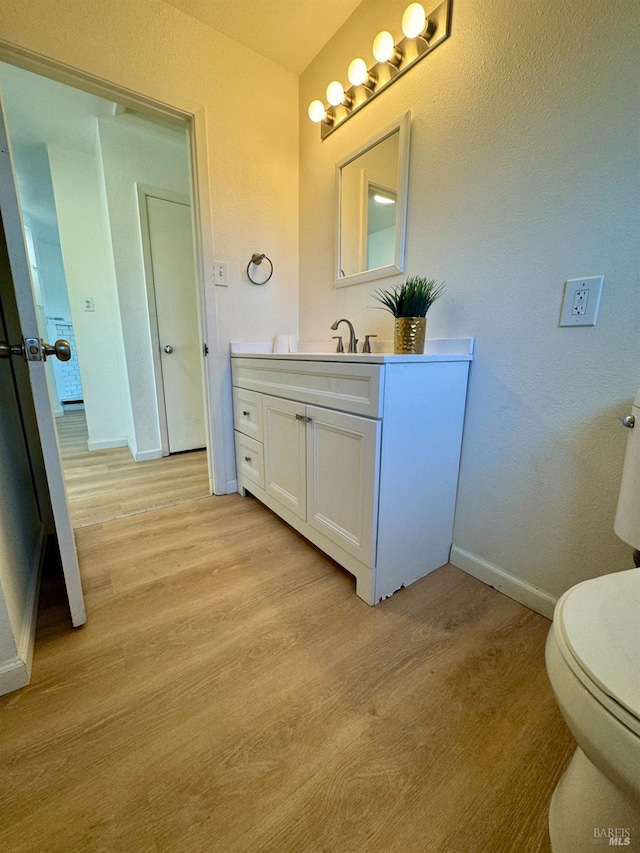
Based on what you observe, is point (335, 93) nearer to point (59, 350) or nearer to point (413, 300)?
point (413, 300)

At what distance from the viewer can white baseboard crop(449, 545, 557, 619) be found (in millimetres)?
1111

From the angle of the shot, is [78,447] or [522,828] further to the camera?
[78,447]

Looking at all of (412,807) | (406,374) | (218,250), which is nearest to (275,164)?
(218,250)

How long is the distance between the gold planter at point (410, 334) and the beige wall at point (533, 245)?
15cm

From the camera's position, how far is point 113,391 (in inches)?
115

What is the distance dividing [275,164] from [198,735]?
2479mm

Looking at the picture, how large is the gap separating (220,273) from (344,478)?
135 centimetres

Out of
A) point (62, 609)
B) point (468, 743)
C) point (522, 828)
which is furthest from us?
point (62, 609)

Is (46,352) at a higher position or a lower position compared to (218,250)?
lower

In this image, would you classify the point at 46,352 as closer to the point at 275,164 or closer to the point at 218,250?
the point at 218,250

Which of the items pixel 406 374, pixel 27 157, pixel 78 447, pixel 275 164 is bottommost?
pixel 78 447

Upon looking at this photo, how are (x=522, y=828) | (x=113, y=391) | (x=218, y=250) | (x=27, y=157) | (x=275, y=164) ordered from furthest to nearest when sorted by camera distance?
(x=113, y=391) < (x=27, y=157) < (x=275, y=164) < (x=218, y=250) < (x=522, y=828)

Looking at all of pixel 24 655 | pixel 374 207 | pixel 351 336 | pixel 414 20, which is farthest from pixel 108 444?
pixel 414 20

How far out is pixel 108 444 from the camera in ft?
9.72
